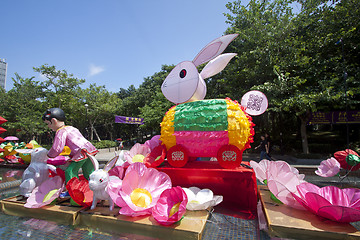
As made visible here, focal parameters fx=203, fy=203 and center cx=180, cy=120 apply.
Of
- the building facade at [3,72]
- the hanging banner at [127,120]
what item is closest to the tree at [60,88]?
the hanging banner at [127,120]

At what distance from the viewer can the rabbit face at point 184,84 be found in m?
3.64

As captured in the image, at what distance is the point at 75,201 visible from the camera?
2.86 m

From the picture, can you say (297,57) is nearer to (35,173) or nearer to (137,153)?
(137,153)

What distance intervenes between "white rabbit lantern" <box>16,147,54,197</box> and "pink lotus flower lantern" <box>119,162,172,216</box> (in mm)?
1834

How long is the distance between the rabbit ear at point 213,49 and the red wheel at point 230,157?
1.73 metres

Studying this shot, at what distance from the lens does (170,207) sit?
2.29m

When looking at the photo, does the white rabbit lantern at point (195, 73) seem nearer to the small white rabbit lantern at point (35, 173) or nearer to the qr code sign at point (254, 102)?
the qr code sign at point (254, 102)

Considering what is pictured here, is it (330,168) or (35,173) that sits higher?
(35,173)

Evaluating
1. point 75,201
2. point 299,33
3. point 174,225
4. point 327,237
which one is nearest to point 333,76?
Answer: point 299,33

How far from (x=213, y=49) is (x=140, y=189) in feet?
8.91

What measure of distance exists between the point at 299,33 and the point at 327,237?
42.4ft

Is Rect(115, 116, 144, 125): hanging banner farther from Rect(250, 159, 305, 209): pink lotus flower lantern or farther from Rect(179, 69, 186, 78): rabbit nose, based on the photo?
Rect(250, 159, 305, 209): pink lotus flower lantern

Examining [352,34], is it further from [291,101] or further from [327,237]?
[327,237]

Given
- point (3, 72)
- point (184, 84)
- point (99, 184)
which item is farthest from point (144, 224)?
point (3, 72)
